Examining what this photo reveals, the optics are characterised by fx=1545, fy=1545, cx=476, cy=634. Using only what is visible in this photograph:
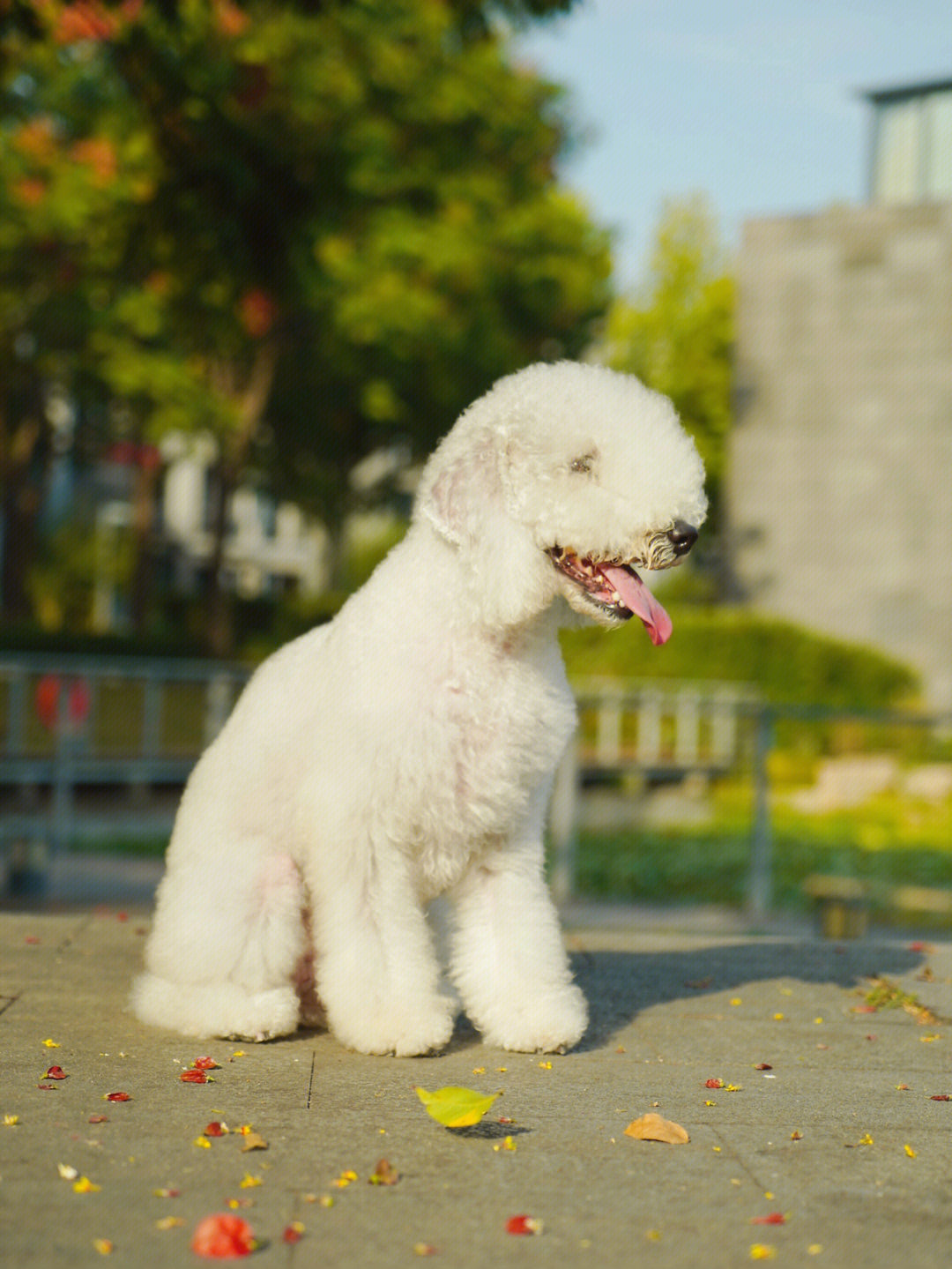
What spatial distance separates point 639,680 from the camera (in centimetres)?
1955

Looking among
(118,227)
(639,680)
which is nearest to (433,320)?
(639,680)

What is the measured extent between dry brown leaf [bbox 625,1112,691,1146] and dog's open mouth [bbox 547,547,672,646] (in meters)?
1.05

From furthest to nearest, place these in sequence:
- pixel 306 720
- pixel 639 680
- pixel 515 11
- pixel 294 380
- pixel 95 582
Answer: pixel 95 582
pixel 294 380
pixel 639 680
pixel 515 11
pixel 306 720

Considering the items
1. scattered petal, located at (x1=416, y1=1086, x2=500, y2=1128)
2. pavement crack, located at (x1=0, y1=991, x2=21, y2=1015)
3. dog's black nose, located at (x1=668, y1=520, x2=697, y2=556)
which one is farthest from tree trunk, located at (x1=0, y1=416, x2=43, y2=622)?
scattered petal, located at (x1=416, y1=1086, x2=500, y2=1128)

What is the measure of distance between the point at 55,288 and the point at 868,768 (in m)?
16.1

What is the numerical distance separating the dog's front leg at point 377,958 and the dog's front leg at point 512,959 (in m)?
0.15

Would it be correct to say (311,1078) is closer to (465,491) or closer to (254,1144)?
(254,1144)

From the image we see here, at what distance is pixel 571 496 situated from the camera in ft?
11.5

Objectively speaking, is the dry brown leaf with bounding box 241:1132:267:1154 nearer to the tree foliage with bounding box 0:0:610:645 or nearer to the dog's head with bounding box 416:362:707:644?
the dog's head with bounding box 416:362:707:644

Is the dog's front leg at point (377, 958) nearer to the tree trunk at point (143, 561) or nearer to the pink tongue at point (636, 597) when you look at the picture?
the pink tongue at point (636, 597)

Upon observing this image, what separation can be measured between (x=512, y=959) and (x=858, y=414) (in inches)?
788

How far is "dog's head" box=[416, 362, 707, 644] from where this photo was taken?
11.4ft

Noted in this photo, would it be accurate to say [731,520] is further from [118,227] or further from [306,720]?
[306,720]

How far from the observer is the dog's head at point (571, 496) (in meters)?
3.47
